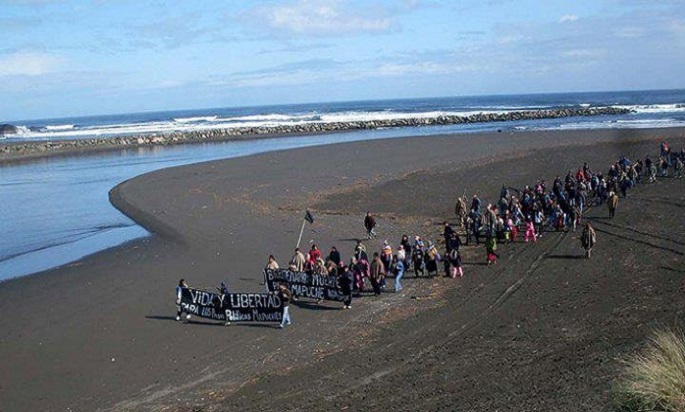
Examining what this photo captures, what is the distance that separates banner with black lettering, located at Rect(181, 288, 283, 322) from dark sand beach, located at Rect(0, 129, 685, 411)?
356mm

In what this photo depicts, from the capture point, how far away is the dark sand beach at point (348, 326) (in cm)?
1248

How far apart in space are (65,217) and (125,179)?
14.0 m

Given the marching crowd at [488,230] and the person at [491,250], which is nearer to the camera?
the marching crowd at [488,230]

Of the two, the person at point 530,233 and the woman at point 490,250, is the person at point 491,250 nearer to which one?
the woman at point 490,250

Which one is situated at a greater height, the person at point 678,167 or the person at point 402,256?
the person at point 678,167

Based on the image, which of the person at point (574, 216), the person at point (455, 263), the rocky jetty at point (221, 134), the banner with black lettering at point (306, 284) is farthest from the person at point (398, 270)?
the rocky jetty at point (221, 134)

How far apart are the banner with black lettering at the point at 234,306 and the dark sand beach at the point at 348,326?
1.17 ft

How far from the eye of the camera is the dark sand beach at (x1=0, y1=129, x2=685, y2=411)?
12.5m

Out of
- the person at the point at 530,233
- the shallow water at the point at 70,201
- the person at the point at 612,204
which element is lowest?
the shallow water at the point at 70,201

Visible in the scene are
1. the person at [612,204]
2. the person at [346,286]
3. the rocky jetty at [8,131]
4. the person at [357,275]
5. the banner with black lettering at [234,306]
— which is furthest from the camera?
the rocky jetty at [8,131]

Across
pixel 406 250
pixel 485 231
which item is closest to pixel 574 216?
pixel 485 231

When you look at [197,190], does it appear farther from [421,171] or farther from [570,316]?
[570,316]

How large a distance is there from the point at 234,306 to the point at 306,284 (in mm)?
2359

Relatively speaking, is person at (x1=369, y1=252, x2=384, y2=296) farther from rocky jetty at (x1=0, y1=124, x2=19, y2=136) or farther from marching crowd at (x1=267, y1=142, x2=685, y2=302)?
rocky jetty at (x1=0, y1=124, x2=19, y2=136)
